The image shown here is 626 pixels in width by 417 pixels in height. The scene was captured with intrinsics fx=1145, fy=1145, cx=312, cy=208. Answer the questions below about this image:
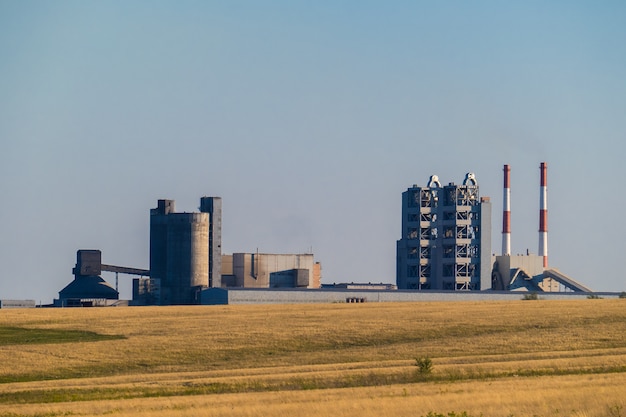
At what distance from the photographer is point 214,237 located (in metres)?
156

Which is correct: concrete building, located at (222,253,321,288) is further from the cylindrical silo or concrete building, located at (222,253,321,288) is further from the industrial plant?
the cylindrical silo

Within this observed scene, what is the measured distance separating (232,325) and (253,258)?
76056 mm

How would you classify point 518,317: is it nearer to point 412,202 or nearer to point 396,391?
point 396,391

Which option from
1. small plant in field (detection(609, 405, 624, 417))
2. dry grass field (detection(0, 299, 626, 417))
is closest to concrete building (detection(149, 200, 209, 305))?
dry grass field (detection(0, 299, 626, 417))

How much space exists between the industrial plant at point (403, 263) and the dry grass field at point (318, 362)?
A: 45.5m

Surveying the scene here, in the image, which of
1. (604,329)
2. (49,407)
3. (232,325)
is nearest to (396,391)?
(49,407)

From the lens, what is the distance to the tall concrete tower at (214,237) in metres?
155

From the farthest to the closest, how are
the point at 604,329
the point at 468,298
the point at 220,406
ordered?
the point at 468,298, the point at 604,329, the point at 220,406

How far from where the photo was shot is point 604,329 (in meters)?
74.4

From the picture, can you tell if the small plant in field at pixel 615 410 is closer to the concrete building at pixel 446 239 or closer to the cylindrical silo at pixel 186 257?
the cylindrical silo at pixel 186 257

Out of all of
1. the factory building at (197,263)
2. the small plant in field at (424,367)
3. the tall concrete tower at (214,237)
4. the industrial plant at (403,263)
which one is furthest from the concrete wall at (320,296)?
the small plant in field at (424,367)

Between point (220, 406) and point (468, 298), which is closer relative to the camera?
point (220, 406)

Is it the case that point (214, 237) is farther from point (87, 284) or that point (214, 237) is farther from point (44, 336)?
point (44, 336)

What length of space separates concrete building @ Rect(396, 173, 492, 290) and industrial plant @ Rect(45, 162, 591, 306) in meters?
0.14
